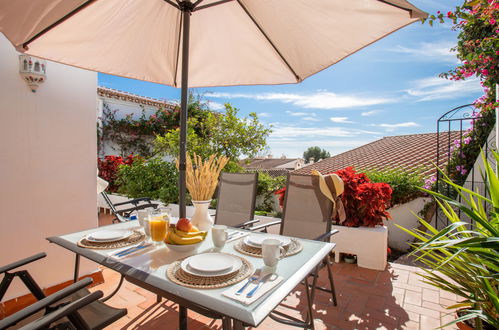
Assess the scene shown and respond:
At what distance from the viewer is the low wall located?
467 centimetres

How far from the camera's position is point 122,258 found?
1371mm

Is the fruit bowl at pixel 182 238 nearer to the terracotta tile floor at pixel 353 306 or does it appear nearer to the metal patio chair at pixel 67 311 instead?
the metal patio chair at pixel 67 311

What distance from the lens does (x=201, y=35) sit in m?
2.31

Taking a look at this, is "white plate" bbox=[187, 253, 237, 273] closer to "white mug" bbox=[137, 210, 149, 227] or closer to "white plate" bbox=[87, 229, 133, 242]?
"white plate" bbox=[87, 229, 133, 242]

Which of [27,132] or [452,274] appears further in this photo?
[27,132]

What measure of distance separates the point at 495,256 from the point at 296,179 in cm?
144

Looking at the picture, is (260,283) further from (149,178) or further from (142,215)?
(149,178)

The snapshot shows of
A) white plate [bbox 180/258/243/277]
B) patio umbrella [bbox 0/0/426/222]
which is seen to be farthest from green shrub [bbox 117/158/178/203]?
white plate [bbox 180/258/243/277]

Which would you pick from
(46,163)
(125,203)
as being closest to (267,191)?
(125,203)

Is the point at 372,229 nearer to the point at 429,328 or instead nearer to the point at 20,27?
the point at 429,328

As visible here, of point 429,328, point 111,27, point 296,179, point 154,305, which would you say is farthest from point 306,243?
point 111,27

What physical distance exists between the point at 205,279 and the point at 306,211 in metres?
1.43

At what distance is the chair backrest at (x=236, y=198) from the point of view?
8.57 feet

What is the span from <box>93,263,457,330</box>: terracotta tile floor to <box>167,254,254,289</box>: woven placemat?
1144 millimetres
